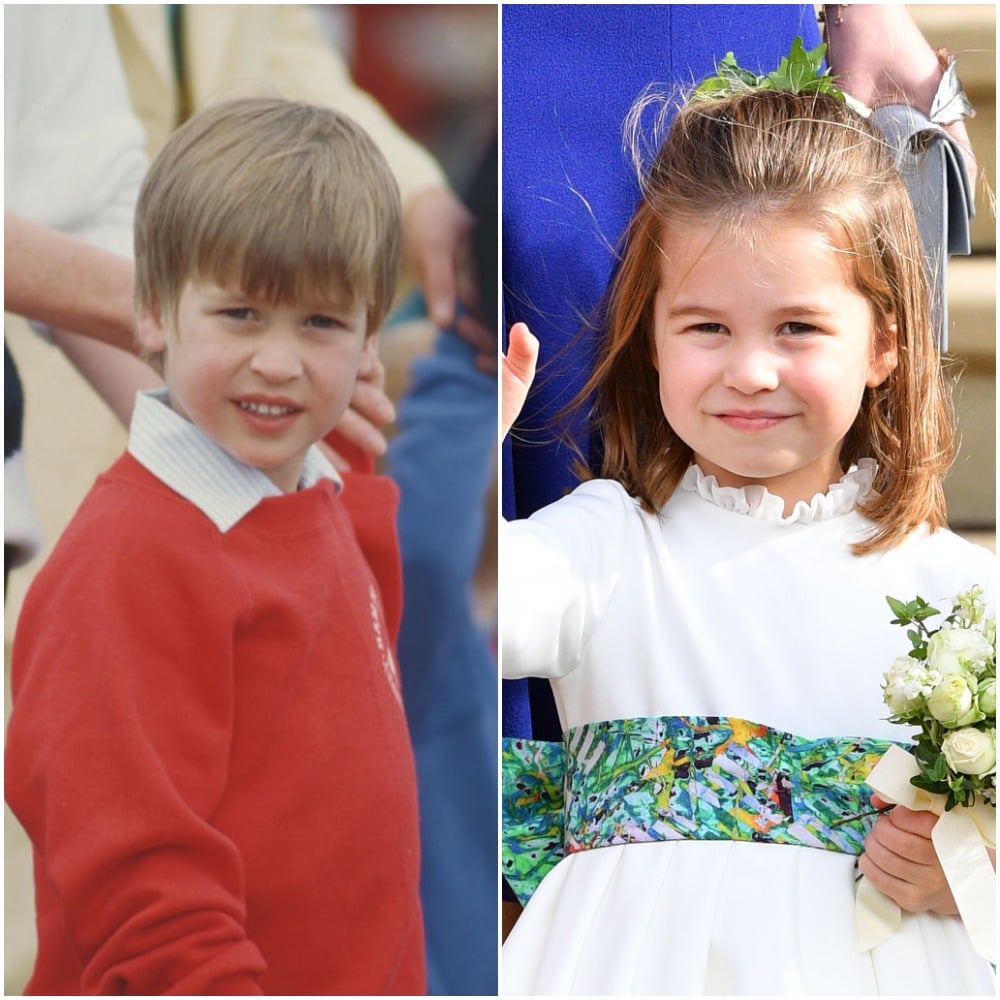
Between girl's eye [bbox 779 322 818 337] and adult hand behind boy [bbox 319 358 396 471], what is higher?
girl's eye [bbox 779 322 818 337]

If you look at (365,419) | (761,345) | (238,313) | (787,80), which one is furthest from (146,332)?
(787,80)

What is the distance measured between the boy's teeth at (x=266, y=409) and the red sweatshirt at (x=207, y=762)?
0.23 ft

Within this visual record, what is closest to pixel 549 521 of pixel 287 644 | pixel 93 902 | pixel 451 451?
pixel 451 451

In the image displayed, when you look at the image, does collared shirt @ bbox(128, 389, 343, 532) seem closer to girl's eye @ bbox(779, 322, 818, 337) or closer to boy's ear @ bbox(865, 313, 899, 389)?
girl's eye @ bbox(779, 322, 818, 337)

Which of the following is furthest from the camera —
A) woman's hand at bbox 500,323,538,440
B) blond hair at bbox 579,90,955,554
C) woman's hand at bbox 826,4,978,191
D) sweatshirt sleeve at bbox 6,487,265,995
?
woman's hand at bbox 826,4,978,191

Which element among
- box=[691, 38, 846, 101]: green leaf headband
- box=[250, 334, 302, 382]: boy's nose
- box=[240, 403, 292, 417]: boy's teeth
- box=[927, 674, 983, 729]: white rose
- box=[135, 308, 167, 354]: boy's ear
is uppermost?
box=[691, 38, 846, 101]: green leaf headband

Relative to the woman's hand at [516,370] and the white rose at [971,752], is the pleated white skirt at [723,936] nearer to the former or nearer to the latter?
the white rose at [971,752]

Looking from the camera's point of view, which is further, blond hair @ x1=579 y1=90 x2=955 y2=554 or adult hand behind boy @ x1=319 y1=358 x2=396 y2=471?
blond hair @ x1=579 y1=90 x2=955 y2=554

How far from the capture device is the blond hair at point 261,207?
3.57 ft

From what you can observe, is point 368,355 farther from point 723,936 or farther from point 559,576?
point 723,936

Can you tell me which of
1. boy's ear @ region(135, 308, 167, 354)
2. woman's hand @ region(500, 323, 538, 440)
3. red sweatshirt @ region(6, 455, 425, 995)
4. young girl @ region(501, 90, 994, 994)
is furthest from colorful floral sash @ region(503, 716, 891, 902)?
boy's ear @ region(135, 308, 167, 354)

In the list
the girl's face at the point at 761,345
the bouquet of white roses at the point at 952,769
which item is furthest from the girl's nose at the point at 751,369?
the bouquet of white roses at the point at 952,769

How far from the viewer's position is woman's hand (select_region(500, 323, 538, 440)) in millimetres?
1159

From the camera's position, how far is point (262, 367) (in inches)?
42.9
